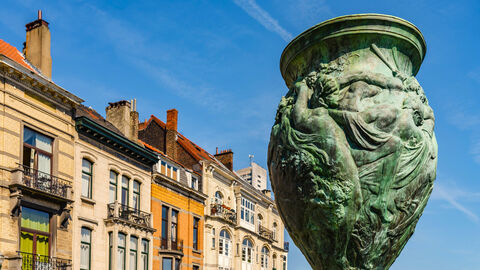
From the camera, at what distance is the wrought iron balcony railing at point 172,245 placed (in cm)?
2733

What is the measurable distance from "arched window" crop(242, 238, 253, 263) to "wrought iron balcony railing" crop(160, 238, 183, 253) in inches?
280

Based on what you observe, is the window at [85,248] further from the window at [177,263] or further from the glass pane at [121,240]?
the window at [177,263]

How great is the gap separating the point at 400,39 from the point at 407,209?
1.52m

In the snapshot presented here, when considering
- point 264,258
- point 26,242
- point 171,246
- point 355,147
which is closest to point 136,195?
point 171,246

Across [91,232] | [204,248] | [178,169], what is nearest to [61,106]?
[91,232]

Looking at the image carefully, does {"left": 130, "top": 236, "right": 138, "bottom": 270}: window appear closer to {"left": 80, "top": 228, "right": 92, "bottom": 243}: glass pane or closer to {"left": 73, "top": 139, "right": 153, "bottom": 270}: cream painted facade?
{"left": 73, "top": 139, "right": 153, "bottom": 270}: cream painted facade

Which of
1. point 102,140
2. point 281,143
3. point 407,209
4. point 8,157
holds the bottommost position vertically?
point 407,209

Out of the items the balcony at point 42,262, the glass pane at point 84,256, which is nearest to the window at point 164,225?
the glass pane at point 84,256

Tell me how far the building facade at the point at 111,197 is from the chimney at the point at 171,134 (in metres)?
5.41

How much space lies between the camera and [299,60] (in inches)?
221

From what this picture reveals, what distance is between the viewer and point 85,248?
21938mm

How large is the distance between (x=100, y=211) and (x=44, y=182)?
12.1 ft

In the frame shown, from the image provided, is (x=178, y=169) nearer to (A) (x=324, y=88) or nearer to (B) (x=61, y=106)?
(B) (x=61, y=106)

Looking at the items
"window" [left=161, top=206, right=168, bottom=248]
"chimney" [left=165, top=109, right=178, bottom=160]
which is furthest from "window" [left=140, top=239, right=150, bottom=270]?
"chimney" [left=165, top=109, right=178, bottom=160]
